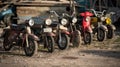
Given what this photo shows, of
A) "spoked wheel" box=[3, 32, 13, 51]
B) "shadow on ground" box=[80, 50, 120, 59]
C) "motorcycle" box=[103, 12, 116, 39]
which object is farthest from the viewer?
"motorcycle" box=[103, 12, 116, 39]

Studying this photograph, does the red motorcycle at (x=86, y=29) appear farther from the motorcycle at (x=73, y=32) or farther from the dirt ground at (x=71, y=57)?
the motorcycle at (x=73, y=32)

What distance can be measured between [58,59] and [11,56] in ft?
5.17

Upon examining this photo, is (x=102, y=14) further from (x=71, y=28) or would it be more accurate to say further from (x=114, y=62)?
(x=114, y=62)

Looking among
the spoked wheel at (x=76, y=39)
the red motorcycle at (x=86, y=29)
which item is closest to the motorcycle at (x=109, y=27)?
the red motorcycle at (x=86, y=29)

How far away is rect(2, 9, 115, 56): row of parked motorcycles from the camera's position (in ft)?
39.9

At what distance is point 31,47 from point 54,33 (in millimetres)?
1344

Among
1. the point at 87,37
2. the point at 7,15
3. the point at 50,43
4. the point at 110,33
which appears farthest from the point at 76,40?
the point at 7,15

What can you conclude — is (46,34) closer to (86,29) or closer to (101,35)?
(86,29)

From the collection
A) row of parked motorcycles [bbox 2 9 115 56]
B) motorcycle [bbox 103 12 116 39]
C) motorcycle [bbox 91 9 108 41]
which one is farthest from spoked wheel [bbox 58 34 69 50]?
motorcycle [bbox 103 12 116 39]

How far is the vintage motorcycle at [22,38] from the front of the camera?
11.9 meters

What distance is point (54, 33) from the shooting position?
1312 cm

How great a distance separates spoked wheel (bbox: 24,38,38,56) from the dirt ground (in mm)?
167

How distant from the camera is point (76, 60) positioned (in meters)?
11.3

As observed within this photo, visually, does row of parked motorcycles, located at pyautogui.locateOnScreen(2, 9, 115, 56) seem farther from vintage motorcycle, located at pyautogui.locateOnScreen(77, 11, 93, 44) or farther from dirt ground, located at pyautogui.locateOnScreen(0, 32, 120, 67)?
dirt ground, located at pyautogui.locateOnScreen(0, 32, 120, 67)
